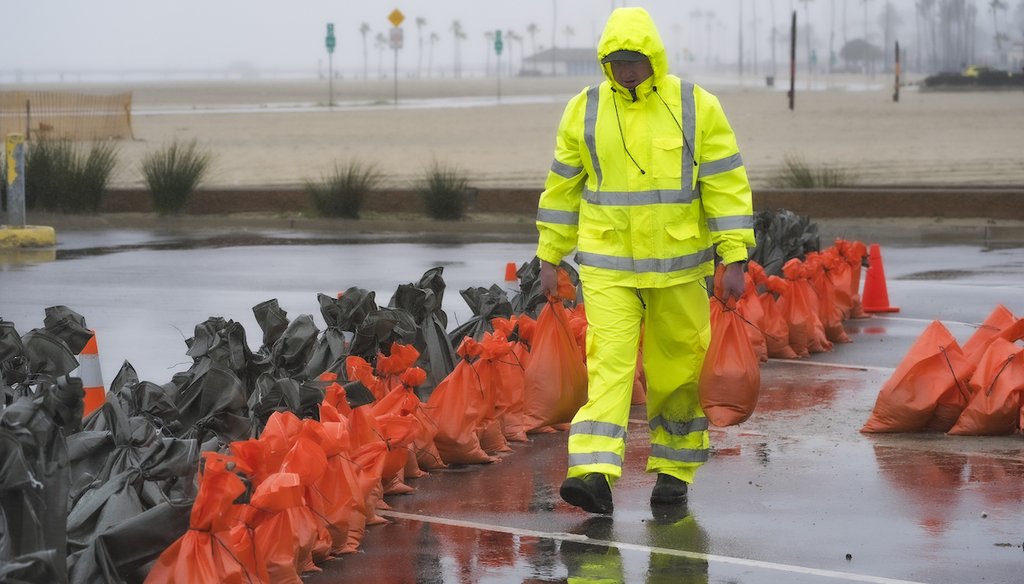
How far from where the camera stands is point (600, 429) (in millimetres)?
5754

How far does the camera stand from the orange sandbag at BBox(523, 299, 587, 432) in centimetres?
699

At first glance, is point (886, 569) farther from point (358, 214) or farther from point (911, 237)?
point (358, 214)

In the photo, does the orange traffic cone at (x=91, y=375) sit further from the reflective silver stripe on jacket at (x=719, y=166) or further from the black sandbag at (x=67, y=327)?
the reflective silver stripe on jacket at (x=719, y=166)

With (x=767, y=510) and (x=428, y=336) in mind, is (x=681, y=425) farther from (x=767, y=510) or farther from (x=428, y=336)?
(x=428, y=336)

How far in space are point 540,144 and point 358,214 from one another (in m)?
16.9

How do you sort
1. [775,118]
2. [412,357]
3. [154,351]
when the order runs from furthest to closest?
1. [775,118]
2. [154,351]
3. [412,357]

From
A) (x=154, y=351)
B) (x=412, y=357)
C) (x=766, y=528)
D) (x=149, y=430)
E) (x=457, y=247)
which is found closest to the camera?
(x=149, y=430)

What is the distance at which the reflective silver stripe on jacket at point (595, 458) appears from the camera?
18.7 feet

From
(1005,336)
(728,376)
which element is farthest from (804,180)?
(728,376)

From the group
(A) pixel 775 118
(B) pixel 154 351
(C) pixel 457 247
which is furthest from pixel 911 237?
(A) pixel 775 118

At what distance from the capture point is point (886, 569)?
17.1 feet

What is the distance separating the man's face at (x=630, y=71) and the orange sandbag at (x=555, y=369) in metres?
1.41

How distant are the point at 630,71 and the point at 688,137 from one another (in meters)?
0.34

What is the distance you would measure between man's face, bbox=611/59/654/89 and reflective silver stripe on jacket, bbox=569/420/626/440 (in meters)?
1.28
